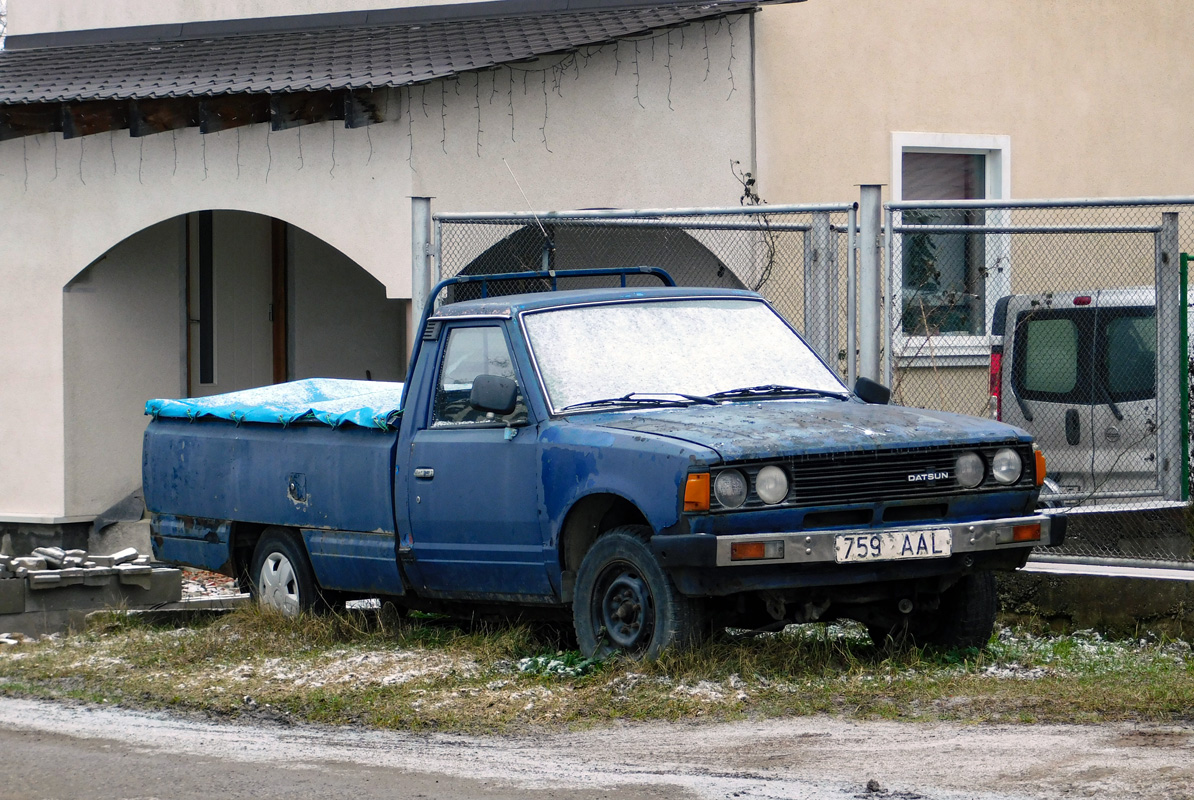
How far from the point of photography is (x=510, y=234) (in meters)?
13.1

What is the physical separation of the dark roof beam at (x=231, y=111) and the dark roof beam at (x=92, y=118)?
845mm

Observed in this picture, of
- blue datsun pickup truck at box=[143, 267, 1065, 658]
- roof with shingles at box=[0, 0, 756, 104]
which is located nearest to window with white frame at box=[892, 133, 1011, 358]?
roof with shingles at box=[0, 0, 756, 104]

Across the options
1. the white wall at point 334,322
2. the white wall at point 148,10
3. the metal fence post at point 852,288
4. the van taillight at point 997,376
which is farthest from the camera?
the white wall at point 334,322

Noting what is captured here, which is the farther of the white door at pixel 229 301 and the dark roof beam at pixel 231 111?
the white door at pixel 229 301

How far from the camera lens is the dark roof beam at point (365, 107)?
12922 millimetres

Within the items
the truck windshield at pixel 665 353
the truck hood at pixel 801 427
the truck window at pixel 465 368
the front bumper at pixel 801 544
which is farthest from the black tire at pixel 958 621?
the truck window at pixel 465 368

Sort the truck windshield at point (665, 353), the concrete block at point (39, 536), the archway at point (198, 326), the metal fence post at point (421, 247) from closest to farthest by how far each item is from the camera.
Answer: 1. the truck windshield at point (665, 353)
2. the metal fence post at point (421, 247)
3. the concrete block at point (39, 536)
4. the archway at point (198, 326)

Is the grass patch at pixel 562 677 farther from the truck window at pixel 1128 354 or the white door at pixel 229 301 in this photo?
the white door at pixel 229 301

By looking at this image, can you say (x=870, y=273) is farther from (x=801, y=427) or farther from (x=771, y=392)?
(x=801, y=427)

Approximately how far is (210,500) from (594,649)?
3.09 m

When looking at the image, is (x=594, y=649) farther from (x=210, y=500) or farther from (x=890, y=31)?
(x=890, y=31)

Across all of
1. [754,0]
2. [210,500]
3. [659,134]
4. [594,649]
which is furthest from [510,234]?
[594,649]

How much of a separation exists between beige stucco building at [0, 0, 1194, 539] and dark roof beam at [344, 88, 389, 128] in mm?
18

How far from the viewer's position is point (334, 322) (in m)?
17.0
